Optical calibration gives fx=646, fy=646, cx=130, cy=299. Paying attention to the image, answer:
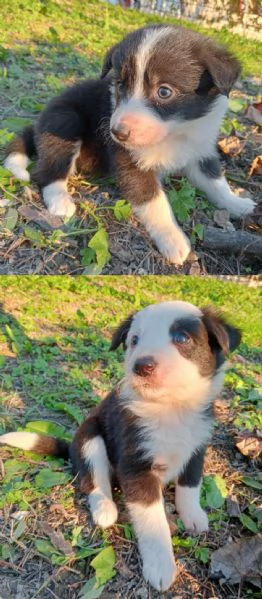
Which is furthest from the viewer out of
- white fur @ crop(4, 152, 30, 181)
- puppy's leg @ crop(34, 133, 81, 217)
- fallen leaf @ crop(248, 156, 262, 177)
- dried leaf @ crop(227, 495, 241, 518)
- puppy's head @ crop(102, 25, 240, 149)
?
fallen leaf @ crop(248, 156, 262, 177)

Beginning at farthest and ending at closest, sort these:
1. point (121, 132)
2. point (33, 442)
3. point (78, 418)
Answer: point (78, 418) < point (121, 132) < point (33, 442)

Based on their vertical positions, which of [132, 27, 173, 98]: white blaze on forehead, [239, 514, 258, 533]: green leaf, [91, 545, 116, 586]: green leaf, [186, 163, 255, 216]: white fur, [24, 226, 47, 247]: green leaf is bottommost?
[91, 545, 116, 586]: green leaf

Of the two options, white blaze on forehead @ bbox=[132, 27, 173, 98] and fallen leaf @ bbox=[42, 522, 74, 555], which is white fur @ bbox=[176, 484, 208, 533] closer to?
A: fallen leaf @ bbox=[42, 522, 74, 555]

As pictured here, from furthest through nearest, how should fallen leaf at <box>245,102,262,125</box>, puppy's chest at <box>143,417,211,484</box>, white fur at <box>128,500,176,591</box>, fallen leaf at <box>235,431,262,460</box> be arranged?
fallen leaf at <box>245,102,262,125</box>
fallen leaf at <box>235,431,262,460</box>
puppy's chest at <box>143,417,211,484</box>
white fur at <box>128,500,176,591</box>

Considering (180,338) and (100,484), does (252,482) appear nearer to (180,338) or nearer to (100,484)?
(100,484)

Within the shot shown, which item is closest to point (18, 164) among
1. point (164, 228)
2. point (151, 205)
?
point (151, 205)

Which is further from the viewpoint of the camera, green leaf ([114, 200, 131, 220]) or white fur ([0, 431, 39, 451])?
green leaf ([114, 200, 131, 220])

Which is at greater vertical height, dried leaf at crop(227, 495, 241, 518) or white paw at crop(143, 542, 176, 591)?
white paw at crop(143, 542, 176, 591)

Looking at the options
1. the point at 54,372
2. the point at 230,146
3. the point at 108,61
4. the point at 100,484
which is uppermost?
the point at 108,61

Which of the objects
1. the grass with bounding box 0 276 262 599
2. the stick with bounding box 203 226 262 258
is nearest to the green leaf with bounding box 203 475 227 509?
the grass with bounding box 0 276 262 599
